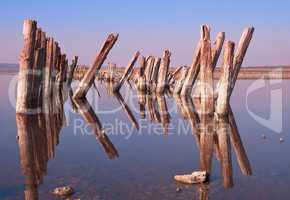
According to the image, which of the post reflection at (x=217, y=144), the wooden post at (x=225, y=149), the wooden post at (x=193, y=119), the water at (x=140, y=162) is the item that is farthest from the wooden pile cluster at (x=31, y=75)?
the wooden post at (x=225, y=149)

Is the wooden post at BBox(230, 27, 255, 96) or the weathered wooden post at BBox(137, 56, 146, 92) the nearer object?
the wooden post at BBox(230, 27, 255, 96)

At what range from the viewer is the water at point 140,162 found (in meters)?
6.40

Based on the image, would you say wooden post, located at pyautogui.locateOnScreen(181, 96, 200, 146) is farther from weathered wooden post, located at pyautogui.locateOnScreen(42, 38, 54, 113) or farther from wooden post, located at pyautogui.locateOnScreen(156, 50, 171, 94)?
wooden post, located at pyautogui.locateOnScreen(156, 50, 171, 94)

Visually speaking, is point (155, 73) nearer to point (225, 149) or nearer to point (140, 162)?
point (225, 149)

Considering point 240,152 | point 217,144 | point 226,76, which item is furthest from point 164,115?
point 240,152

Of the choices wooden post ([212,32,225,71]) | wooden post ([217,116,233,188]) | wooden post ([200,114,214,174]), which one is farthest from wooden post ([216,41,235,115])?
wooden post ([212,32,225,71])

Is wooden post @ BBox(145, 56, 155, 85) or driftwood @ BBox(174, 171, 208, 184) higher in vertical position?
wooden post @ BBox(145, 56, 155, 85)

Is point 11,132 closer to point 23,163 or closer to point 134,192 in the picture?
point 23,163

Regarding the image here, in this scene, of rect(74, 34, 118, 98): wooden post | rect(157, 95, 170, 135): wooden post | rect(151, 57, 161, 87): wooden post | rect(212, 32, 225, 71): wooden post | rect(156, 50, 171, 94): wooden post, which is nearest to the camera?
rect(157, 95, 170, 135): wooden post

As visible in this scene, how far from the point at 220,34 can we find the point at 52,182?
33.7 feet

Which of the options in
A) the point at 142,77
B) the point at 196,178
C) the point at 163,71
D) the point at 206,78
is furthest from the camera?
the point at 142,77

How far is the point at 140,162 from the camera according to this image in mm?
8555

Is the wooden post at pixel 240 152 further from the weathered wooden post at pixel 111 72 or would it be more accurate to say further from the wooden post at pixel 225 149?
the weathered wooden post at pixel 111 72

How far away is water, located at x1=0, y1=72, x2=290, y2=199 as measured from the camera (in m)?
6.40
